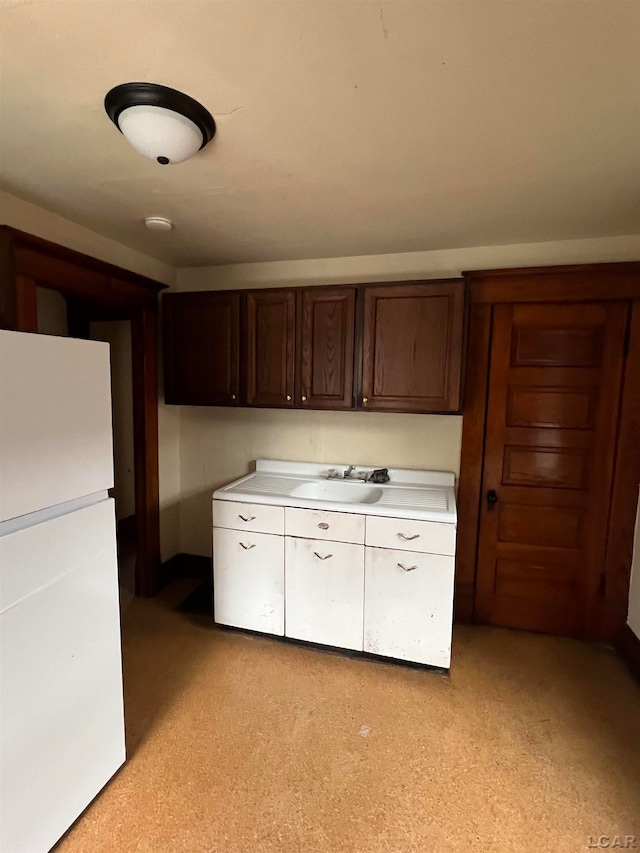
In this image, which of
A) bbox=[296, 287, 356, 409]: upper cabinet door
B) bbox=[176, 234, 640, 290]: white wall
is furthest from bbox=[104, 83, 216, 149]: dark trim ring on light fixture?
bbox=[176, 234, 640, 290]: white wall

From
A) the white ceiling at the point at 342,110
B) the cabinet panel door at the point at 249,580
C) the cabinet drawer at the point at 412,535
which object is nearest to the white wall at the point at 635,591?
the cabinet drawer at the point at 412,535

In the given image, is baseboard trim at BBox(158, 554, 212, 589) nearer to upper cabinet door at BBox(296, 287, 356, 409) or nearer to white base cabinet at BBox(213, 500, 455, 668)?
white base cabinet at BBox(213, 500, 455, 668)

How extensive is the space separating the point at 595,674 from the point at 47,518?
267cm

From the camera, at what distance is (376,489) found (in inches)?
102

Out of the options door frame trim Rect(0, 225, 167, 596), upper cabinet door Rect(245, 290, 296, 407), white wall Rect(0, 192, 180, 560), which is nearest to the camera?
door frame trim Rect(0, 225, 167, 596)

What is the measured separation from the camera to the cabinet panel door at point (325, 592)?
2.24 meters

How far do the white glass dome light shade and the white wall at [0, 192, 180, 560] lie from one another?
106cm

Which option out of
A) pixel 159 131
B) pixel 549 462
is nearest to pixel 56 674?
pixel 159 131

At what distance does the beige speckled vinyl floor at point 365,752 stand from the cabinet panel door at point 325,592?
145mm

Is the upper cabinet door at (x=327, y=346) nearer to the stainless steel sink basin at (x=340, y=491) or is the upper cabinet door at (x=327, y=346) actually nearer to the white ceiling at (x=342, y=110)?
the white ceiling at (x=342, y=110)

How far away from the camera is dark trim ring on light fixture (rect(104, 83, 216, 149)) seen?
1.16m

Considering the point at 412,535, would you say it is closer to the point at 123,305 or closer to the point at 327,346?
the point at 327,346

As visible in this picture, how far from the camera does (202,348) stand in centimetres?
264

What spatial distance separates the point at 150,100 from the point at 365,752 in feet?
7.92
